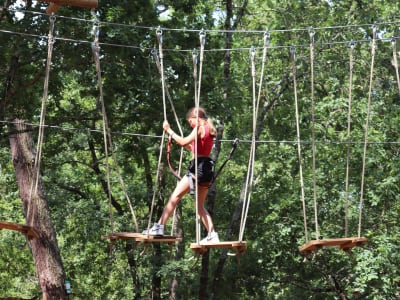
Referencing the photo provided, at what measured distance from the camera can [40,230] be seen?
36.8ft

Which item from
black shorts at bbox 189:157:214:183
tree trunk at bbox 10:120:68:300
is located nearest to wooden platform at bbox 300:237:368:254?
black shorts at bbox 189:157:214:183

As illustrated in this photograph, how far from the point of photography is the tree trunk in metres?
11.0

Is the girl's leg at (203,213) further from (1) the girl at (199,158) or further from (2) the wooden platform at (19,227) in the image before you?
(2) the wooden platform at (19,227)

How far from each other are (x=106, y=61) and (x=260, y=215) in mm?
6616

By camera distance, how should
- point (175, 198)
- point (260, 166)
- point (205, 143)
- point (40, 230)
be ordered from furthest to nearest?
point (260, 166)
point (40, 230)
point (175, 198)
point (205, 143)

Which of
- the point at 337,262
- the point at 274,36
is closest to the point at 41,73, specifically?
the point at 274,36

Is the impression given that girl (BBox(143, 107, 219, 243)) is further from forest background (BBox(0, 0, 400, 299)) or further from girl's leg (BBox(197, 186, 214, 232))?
forest background (BBox(0, 0, 400, 299))

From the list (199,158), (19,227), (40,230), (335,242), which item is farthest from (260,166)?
(19,227)

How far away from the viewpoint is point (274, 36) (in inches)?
637

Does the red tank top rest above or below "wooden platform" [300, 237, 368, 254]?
above

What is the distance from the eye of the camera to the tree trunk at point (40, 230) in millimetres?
11016

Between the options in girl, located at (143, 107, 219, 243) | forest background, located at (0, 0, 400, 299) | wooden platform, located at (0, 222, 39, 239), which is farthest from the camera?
forest background, located at (0, 0, 400, 299)

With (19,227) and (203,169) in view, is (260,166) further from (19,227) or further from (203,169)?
(19,227)

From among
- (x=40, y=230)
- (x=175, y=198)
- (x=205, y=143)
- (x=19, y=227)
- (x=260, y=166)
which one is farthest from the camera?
(x=260, y=166)
